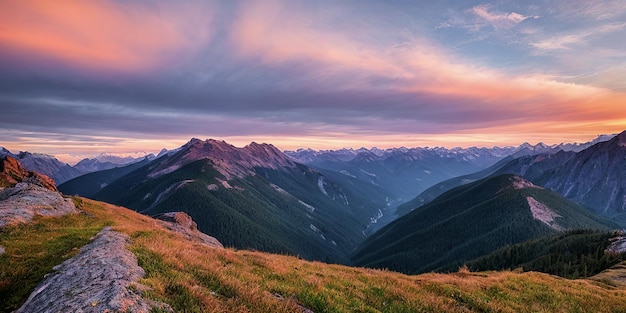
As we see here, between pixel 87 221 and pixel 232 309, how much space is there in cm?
2887

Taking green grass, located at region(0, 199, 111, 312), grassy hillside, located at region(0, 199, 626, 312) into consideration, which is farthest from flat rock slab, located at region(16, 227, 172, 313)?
green grass, located at region(0, 199, 111, 312)

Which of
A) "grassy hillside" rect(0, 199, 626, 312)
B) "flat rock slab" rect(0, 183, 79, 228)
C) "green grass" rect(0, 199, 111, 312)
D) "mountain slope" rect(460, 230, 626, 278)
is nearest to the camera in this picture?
"grassy hillside" rect(0, 199, 626, 312)

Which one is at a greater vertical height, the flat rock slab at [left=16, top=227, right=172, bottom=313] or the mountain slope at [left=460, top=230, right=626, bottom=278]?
the flat rock slab at [left=16, top=227, right=172, bottom=313]

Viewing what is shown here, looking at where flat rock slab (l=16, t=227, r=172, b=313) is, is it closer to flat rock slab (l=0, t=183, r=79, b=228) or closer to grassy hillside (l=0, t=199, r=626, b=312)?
grassy hillside (l=0, t=199, r=626, b=312)

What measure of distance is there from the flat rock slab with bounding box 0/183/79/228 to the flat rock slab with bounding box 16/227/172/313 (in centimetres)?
1385

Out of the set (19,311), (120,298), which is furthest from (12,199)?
(120,298)

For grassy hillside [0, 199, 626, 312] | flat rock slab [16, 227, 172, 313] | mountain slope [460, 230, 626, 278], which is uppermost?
flat rock slab [16, 227, 172, 313]

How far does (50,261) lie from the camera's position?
46.8 feet

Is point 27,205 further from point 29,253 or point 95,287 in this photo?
point 95,287

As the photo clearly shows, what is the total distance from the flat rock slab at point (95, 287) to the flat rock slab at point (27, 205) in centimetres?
1385

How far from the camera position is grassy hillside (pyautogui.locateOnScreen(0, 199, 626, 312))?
10055 mm

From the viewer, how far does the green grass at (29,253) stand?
11492 millimetres

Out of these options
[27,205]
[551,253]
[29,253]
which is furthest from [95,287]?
[551,253]

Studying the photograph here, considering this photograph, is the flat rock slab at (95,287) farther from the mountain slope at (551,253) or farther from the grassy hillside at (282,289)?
the mountain slope at (551,253)
